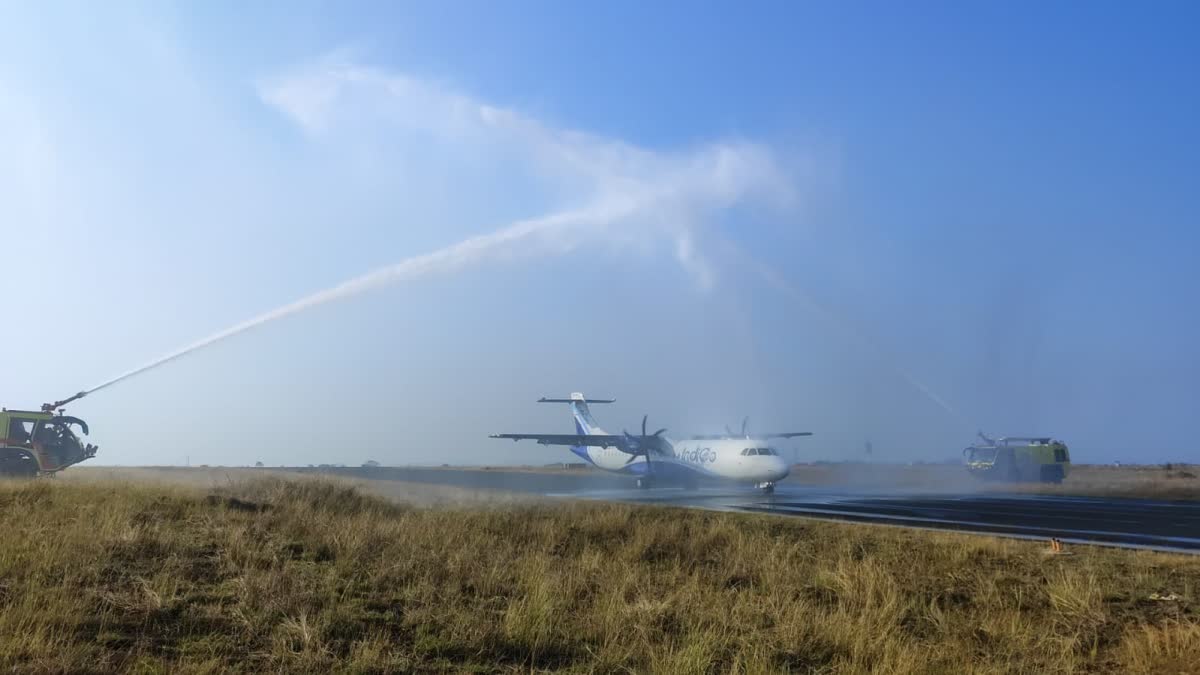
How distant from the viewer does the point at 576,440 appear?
50594 mm

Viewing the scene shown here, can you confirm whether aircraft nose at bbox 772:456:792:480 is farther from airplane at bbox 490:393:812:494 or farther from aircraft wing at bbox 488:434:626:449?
aircraft wing at bbox 488:434:626:449

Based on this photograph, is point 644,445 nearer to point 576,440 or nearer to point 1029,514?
point 576,440

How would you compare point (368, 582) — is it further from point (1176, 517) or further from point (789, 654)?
point (1176, 517)

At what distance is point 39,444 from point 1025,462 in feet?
170

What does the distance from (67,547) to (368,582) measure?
4160 mm

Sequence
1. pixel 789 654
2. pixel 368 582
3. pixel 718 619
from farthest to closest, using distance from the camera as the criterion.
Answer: pixel 368 582, pixel 718 619, pixel 789 654

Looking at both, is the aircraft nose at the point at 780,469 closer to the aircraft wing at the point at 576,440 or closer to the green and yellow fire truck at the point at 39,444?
the aircraft wing at the point at 576,440

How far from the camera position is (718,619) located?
353 inches

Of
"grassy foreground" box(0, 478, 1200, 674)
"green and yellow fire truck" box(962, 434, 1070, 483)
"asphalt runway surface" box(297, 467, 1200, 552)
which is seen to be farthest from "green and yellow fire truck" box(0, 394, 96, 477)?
"green and yellow fire truck" box(962, 434, 1070, 483)

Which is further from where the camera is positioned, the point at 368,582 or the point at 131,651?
the point at 368,582

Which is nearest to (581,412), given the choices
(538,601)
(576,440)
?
(576,440)

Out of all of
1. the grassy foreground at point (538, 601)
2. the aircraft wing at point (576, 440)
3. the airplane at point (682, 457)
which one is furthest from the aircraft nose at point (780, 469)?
the grassy foreground at point (538, 601)

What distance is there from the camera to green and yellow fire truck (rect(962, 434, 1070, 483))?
165ft

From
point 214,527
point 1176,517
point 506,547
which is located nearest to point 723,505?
point 1176,517
